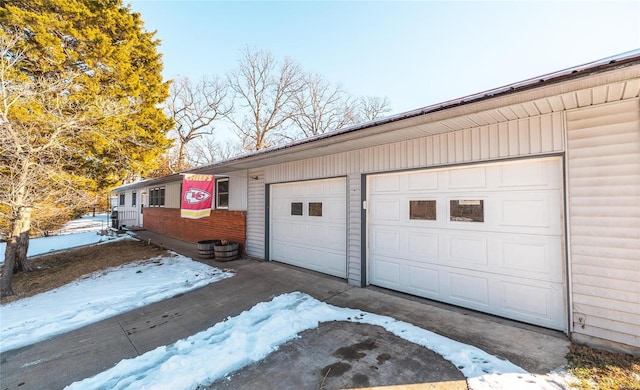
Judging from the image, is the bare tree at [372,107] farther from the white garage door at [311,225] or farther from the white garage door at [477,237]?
the white garage door at [477,237]

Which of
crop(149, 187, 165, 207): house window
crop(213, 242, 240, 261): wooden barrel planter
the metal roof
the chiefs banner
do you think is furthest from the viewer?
crop(149, 187, 165, 207): house window

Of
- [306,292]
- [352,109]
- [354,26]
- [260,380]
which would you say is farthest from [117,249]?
[352,109]

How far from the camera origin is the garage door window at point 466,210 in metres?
4.15

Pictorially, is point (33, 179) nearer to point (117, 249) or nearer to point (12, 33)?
point (12, 33)

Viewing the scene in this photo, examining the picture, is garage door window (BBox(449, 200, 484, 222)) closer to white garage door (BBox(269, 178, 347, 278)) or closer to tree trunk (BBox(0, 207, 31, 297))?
white garage door (BBox(269, 178, 347, 278))

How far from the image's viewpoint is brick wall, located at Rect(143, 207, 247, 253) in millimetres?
8836

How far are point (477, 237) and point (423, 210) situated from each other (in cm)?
96

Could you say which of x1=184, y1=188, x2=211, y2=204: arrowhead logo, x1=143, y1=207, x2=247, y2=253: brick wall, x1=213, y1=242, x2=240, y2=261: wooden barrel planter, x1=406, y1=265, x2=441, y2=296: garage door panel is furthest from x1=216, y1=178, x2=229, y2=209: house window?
x1=406, y1=265, x2=441, y2=296: garage door panel

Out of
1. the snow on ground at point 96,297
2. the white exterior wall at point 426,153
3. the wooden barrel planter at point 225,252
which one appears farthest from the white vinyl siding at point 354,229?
the wooden barrel planter at point 225,252

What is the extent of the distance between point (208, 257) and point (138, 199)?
46.4 feet

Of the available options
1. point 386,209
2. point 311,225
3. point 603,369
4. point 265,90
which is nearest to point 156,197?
point 265,90

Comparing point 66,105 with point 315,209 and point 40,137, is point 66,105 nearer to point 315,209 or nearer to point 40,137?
point 40,137

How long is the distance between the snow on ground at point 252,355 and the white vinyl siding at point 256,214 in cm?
394

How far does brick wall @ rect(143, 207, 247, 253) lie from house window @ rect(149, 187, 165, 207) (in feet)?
0.99
